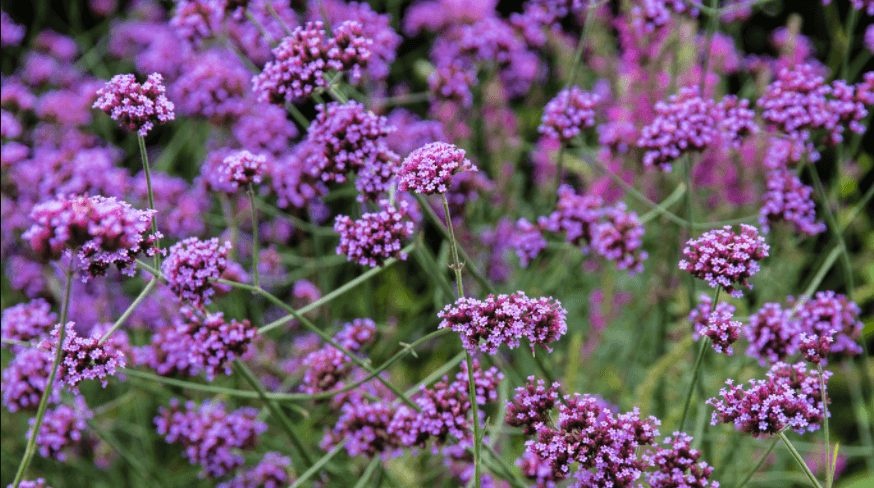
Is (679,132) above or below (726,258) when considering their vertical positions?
above

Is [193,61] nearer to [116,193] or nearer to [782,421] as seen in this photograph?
[116,193]

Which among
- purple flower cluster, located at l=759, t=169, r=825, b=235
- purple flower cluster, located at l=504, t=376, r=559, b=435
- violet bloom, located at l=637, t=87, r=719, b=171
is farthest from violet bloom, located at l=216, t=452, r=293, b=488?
purple flower cluster, located at l=759, t=169, r=825, b=235

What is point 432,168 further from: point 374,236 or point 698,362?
point 698,362

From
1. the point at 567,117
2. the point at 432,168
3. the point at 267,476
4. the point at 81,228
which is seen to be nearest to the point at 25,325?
the point at 267,476

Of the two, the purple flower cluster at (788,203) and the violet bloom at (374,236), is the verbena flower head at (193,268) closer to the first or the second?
the violet bloom at (374,236)

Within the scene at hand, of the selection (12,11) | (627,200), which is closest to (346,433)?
(627,200)

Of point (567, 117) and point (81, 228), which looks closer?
point (81, 228)
